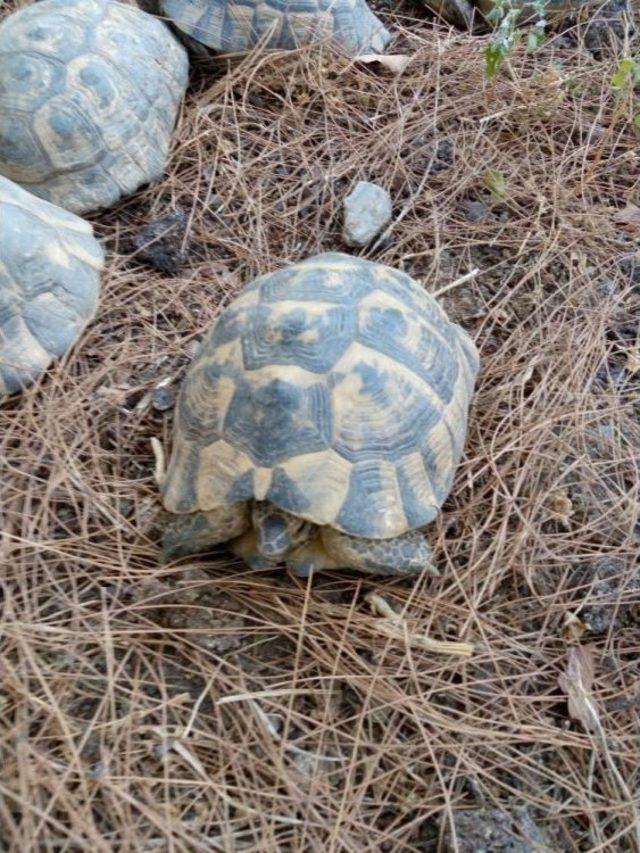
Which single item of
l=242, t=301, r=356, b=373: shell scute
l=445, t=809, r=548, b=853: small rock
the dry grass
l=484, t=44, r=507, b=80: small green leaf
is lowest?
l=445, t=809, r=548, b=853: small rock

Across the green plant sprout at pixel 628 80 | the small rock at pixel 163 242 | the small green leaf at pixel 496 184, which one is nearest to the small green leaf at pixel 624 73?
the green plant sprout at pixel 628 80

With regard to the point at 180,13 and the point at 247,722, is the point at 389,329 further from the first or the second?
the point at 180,13

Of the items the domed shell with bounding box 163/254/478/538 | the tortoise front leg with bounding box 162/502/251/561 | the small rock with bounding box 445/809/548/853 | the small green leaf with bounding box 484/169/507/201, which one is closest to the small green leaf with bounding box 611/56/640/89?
the small green leaf with bounding box 484/169/507/201

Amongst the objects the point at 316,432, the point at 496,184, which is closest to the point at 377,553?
the point at 316,432

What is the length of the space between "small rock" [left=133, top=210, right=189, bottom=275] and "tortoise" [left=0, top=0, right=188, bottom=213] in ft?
0.71

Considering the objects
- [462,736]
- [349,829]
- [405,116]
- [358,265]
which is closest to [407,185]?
[405,116]

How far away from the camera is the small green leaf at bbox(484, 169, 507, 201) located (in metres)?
3.24

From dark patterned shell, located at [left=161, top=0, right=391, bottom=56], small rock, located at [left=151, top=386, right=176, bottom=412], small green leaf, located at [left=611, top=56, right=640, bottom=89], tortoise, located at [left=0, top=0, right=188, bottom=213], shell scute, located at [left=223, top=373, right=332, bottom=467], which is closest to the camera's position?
shell scute, located at [left=223, top=373, right=332, bottom=467]

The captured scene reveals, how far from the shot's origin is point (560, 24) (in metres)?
4.04

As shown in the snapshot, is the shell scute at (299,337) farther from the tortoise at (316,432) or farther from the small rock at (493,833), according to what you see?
the small rock at (493,833)

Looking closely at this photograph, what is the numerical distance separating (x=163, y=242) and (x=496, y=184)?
1.32 m

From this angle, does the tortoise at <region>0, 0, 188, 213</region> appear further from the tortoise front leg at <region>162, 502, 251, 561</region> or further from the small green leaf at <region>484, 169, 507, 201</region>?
the tortoise front leg at <region>162, 502, 251, 561</region>

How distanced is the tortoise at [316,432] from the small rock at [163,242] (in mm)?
793

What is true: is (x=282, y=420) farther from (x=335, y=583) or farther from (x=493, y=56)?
(x=493, y=56)
